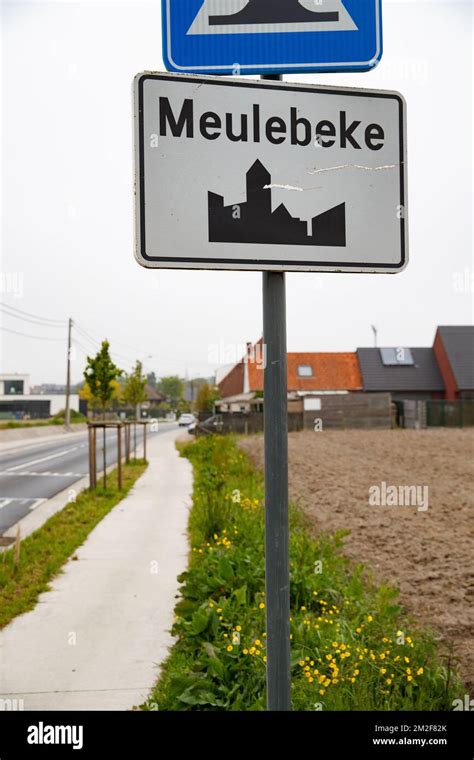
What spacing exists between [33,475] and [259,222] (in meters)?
17.2

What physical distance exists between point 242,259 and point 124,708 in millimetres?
3157

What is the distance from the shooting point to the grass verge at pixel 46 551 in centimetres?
576

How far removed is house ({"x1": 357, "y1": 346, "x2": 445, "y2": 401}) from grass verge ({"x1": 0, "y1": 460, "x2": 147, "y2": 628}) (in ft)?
95.2

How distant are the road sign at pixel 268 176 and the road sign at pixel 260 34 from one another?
11cm

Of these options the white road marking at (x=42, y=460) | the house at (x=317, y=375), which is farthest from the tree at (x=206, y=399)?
the white road marking at (x=42, y=460)

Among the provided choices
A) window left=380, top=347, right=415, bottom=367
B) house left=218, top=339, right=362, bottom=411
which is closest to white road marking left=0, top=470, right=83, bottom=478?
house left=218, top=339, right=362, bottom=411

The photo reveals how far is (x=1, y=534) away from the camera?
9.03 meters

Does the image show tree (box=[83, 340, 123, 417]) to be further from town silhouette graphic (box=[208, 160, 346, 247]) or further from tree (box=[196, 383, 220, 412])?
tree (box=[196, 383, 220, 412])

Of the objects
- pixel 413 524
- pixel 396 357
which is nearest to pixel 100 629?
pixel 413 524

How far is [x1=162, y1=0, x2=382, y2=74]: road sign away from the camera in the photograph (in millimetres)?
1674

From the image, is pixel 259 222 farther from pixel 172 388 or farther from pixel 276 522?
pixel 172 388

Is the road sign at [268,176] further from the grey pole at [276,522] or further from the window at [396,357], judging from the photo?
the window at [396,357]

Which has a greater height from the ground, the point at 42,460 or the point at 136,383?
the point at 136,383

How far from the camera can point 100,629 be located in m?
4.95
